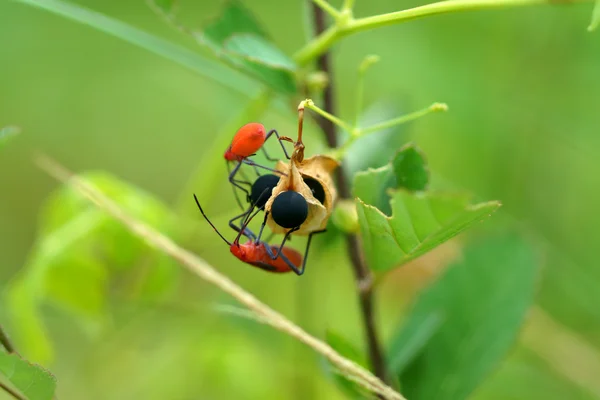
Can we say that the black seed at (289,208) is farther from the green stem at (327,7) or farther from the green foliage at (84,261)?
the green foliage at (84,261)

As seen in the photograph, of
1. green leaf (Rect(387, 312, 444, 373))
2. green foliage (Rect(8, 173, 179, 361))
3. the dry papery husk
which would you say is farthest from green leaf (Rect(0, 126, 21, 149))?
green leaf (Rect(387, 312, 444, 373))

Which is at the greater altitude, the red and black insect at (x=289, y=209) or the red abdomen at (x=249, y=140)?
the red abdomen at (x=249, y=140)

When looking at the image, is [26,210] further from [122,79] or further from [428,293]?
[428,293]

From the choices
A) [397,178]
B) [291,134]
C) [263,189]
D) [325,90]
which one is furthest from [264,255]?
[291,134]

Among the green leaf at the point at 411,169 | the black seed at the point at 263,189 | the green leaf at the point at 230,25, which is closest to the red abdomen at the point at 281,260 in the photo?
the black seed at the point at 263,189

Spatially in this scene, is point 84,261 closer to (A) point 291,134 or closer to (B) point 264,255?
(B) point 264,255

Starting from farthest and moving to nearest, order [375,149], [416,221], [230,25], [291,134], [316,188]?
[291,134] → [375,149] → [230,25] → [316,188] → [416,221]
